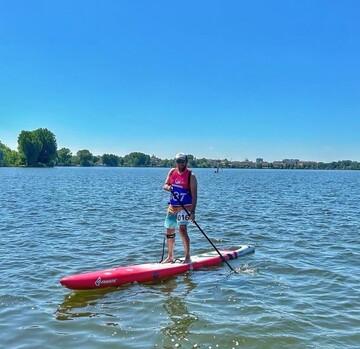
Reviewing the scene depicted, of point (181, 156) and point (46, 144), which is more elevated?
point (46, 144)

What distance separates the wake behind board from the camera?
8.42 metres

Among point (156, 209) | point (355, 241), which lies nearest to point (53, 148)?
point (156, 209)

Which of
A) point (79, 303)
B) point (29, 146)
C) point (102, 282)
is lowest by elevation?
point (79, 303)

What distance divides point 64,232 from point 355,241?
10679mm

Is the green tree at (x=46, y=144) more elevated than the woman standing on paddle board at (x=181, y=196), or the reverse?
the green tree at (x=46, y=144)

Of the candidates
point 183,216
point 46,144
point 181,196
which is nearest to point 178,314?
point 183,216

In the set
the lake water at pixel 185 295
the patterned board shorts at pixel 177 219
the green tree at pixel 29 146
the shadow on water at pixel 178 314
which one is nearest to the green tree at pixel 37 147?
the green tree at pixel 29 146

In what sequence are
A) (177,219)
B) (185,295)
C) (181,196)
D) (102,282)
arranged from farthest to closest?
(177,219) < (181,196) < (102,282) < (185,295)

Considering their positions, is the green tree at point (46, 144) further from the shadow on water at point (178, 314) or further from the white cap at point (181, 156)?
the shadow on water at point (178, 314)

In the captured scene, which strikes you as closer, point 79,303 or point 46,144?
point 79,303

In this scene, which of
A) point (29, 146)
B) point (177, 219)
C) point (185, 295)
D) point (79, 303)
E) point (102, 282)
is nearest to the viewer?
point (79, 303)

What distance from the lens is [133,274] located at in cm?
924

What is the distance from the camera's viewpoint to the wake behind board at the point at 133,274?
332 inches

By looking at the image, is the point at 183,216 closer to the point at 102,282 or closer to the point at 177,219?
the point at 177,219
